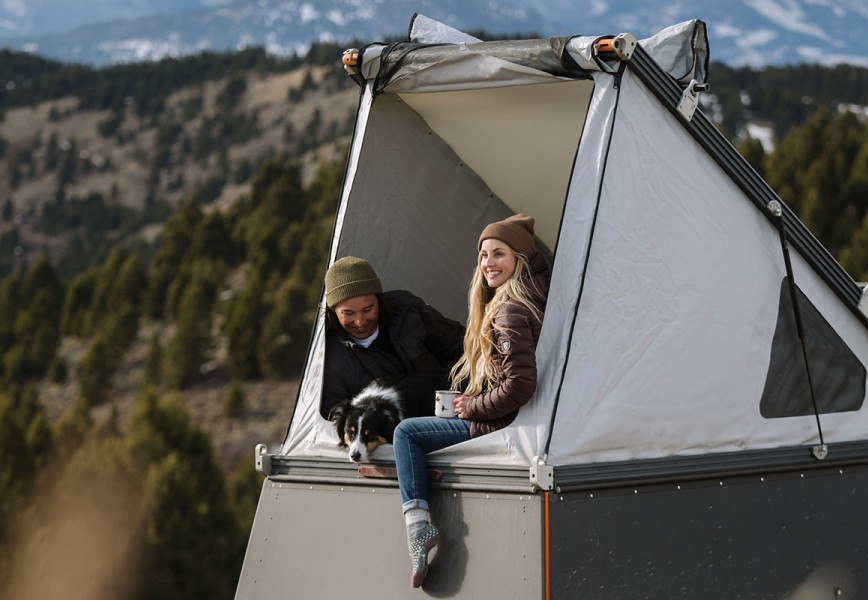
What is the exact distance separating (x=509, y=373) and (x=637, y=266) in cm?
73

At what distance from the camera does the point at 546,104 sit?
683cm

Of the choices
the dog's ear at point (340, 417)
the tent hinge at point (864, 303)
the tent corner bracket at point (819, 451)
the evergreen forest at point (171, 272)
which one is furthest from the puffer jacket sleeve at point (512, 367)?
the evergreen forest at point (171, 272)

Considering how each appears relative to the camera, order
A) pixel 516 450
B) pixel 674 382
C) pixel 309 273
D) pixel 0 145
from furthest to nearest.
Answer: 1. pixel 0 145
2. pixel 309 273
3. pixel 674 382
4. pixel 516 450

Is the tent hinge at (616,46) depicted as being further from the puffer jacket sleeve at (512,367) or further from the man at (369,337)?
the man at (369,337)

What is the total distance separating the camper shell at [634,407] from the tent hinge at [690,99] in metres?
0.01

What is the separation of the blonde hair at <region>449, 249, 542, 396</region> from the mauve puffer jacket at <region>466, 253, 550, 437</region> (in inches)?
1.3

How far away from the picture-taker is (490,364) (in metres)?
5.39

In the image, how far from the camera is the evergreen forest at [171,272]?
2020 cm

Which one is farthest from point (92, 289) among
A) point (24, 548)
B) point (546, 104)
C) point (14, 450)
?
point (546, 104)

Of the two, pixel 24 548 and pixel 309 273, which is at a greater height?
pixel 309 273

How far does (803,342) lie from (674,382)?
2.74ft

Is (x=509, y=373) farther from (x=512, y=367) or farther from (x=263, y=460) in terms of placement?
(x=263, y=460)

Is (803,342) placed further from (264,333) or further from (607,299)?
(264,333)

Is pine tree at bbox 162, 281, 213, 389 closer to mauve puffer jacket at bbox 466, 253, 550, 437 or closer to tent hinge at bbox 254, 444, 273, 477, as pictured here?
tent hinge at bbox 254, 444, 273, 477
